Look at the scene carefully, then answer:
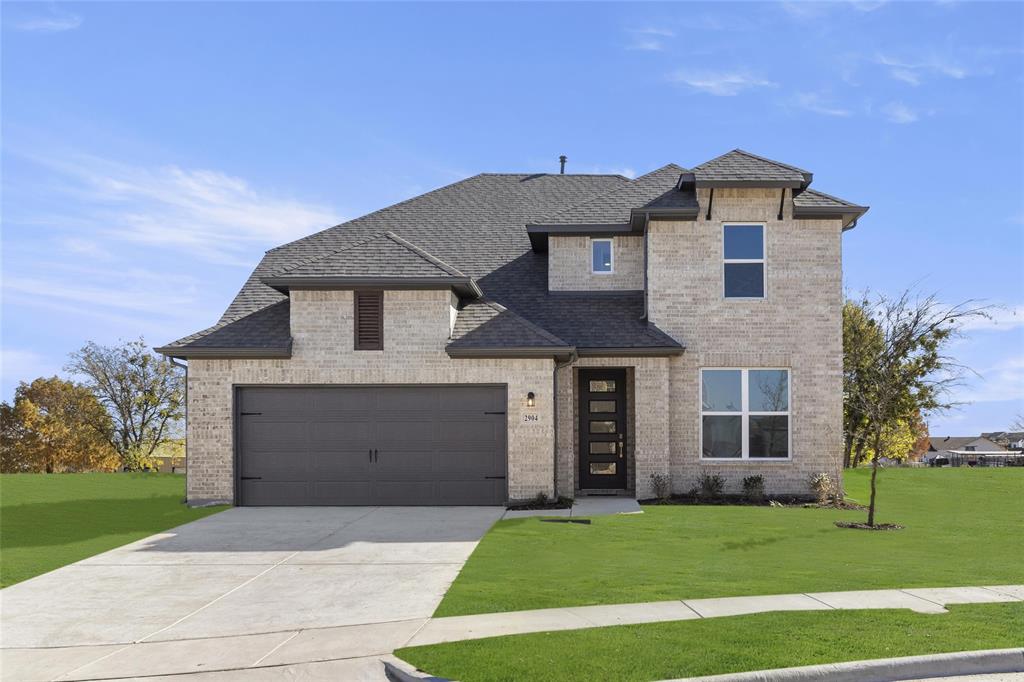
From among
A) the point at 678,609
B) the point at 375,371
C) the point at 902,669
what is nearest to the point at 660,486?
the point at 375,371

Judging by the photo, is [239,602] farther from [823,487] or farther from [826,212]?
[826,212]

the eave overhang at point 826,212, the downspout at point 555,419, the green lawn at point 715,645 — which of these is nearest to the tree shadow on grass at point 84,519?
the downspout at point 555,419

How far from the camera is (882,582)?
1008 centimetres

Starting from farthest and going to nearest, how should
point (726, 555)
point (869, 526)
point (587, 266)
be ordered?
point (587, 266), point (869, 526), point (726, 555)

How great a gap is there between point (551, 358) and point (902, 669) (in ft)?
35.2

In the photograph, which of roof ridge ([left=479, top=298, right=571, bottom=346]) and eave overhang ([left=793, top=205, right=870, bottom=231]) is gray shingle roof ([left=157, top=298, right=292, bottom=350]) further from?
eave overhang ([left=793, top=205, right=870, bottom=231])

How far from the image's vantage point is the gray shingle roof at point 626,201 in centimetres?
1933

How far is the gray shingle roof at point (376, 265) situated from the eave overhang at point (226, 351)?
58.5 inches

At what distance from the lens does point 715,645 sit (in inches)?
291

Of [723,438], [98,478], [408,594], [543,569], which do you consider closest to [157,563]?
[408,594]

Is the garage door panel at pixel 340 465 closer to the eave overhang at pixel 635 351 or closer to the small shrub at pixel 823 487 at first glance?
the eave overhang at pixel 635 351

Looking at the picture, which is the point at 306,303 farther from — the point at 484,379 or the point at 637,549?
the point at 637,549

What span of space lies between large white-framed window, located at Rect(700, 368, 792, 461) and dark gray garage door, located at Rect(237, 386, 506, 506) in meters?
4.78

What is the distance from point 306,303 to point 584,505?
22.9 feet
